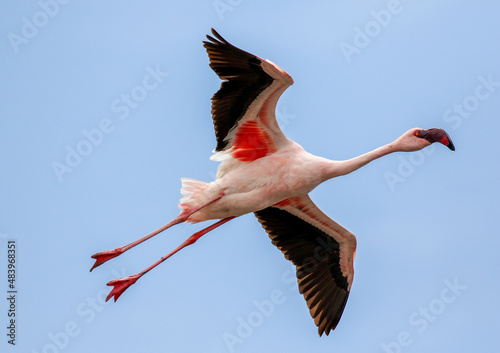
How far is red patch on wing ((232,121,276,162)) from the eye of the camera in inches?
589

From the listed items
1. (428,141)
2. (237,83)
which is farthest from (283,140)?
(428,141)

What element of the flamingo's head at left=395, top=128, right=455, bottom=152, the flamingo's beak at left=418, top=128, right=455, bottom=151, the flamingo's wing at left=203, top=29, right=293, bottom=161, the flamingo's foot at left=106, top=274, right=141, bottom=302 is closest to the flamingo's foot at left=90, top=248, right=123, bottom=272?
the flamingo's foot at left=106, top=274, right=141, bottom=302

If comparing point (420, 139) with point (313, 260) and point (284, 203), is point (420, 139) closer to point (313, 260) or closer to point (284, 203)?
point (284, 203)

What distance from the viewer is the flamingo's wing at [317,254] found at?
54.2 feet

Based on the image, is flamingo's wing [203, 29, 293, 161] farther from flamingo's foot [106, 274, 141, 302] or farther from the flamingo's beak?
flamingo's foot [106, 274, 141, 302]

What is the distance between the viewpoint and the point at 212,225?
1611 centimetres

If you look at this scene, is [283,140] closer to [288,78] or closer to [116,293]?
[288,78]

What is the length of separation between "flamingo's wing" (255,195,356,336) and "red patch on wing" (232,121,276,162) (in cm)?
164

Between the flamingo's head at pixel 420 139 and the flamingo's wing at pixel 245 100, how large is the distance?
2047 millimetres

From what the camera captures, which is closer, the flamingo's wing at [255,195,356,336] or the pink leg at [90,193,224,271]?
the pink leg at [90,193,224,271]

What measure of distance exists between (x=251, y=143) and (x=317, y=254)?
297 centimetres

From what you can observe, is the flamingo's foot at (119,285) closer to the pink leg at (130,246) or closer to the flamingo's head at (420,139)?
the pink leg at (130,246)

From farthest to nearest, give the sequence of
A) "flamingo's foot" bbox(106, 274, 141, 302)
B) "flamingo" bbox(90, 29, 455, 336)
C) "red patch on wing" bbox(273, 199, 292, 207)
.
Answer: "red patch on wing" bbox(273, 199, 292, 207)
"flamingo's foot" bbox(106, 274, 141, 302)
"flamingo" bbox(90, 29, 455, 336)

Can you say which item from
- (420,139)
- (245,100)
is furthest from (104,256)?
(420,139)
